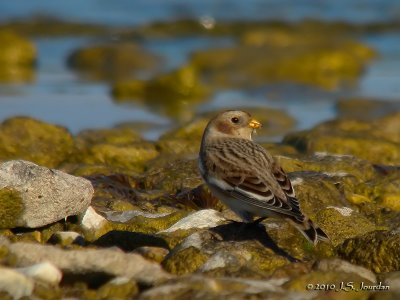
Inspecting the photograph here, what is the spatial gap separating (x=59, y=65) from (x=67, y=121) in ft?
15.1

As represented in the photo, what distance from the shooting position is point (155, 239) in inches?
236

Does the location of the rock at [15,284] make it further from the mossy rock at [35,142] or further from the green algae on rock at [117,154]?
the mossy rock at [35,142]

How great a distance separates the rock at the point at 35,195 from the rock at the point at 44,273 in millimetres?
1298

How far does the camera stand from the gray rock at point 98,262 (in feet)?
16.0

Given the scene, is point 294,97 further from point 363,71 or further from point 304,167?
point 304,167

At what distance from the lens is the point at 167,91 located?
14.5 meters

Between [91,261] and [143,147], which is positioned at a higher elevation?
[91,261]

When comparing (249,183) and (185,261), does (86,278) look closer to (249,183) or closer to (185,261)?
(185,261)

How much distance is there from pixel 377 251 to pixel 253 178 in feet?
2.73

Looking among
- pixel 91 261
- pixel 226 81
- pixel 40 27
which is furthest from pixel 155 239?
pixel 40 27

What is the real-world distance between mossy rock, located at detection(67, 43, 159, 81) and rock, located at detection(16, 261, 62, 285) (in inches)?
432

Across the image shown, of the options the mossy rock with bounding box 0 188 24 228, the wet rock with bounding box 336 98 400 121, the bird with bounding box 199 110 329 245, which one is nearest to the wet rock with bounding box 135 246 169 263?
the bird with bounding box 199 110 329 245

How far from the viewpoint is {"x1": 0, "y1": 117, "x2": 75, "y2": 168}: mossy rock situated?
870 centimetres

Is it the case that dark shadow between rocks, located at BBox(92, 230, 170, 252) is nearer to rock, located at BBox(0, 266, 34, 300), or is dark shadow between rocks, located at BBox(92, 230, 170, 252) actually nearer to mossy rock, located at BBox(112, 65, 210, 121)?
rock, located at BBox(0, 266, 34, 300)
